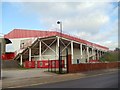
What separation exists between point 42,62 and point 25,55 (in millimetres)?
10177

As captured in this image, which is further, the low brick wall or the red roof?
the red roof

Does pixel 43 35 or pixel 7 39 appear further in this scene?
pixel 7 39

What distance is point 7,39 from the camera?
66.3m

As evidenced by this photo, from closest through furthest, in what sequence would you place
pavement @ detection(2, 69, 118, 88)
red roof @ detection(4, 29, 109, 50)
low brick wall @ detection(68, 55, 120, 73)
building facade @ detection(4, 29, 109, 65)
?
pavement @ detection(2, 69, 118, 88) < low brick wall @ detection(68, 55, 120, 73) < red roof @ detection(4, 29, 109, 50) < building facade @ detection(4, 29, 109, 65)

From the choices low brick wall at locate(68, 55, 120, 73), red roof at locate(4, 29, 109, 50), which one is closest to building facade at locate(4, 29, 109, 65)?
red roof at locate(4, 29, 109, 50)

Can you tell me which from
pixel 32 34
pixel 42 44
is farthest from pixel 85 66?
pixel 32 34

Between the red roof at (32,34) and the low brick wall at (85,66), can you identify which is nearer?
the low brick wall at (85,66)

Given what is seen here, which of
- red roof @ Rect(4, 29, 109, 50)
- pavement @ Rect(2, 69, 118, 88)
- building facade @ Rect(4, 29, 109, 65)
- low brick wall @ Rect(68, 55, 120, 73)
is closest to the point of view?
pavement @ Rect(2, 69, 118, 88)

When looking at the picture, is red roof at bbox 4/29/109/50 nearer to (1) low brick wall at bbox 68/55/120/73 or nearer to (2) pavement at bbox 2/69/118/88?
(1) low brick wall at bbox 68/55/120/73

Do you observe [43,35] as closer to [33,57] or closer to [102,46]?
[33,57]

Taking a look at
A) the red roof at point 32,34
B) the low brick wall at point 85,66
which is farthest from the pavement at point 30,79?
the red roof at point 32,34

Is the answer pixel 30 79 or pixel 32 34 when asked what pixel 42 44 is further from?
pixel 30 79

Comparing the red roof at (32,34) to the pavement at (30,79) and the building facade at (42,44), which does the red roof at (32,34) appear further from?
the pavement at (30,79)

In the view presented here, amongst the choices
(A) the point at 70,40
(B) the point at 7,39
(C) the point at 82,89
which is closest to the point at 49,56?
(A) the point at 70,40
